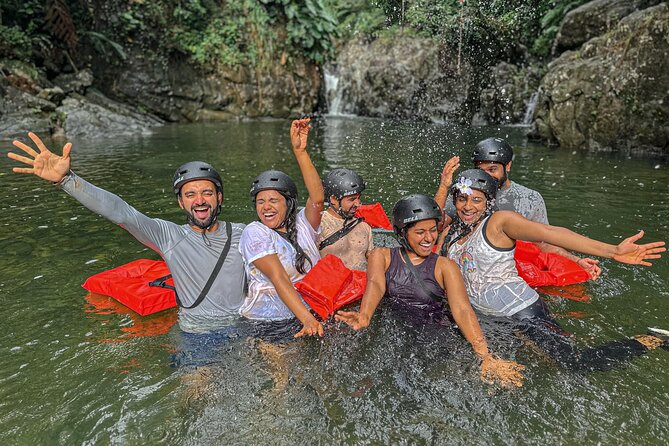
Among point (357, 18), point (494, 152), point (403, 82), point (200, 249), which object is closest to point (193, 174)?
point (200, 249)

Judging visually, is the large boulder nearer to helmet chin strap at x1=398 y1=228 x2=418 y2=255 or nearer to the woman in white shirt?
the woman in white shirt

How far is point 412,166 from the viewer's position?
12.5 m

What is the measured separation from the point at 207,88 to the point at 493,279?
2441 centimetres

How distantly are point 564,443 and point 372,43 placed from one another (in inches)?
1053

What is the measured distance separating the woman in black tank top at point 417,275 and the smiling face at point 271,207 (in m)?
0.95

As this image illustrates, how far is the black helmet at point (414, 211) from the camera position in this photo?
14.2 ft

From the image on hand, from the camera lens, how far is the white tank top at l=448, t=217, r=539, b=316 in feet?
14.8

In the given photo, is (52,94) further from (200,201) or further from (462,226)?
(462,226)

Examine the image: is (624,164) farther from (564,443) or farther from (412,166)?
(564,443)

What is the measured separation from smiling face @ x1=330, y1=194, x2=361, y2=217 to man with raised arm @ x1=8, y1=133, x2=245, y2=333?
1.09 meters

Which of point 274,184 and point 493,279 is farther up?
point 274,184

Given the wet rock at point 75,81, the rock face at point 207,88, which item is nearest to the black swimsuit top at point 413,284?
the wet rock at point 75,81

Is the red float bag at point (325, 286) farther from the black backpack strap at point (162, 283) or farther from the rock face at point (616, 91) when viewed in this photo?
the rock face at point (616, 91)

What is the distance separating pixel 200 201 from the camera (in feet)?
14.0
